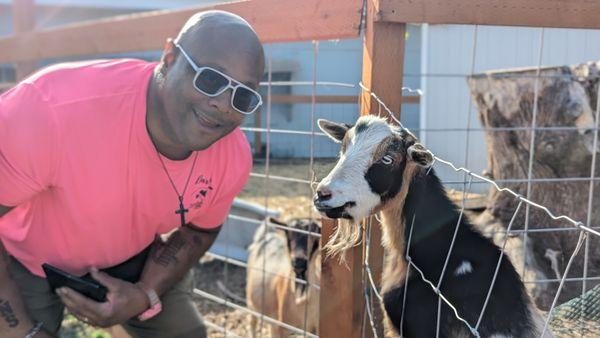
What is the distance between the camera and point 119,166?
2.33 m

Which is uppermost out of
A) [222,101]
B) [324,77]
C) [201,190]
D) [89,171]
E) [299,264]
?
[324,77]

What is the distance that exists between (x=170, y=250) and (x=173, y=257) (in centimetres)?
4

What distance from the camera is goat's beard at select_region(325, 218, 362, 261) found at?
2.28 m

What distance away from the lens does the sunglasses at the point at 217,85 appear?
7.07ft

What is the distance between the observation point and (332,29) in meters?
2.34

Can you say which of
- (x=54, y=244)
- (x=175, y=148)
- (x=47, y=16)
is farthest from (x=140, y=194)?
(x=47, y=16)

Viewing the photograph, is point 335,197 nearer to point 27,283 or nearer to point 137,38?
point 27,283

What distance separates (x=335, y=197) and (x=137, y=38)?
7.20 feet

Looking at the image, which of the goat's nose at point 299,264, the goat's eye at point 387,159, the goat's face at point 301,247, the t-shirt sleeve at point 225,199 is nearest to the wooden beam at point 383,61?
the goat's eye at point 387,159

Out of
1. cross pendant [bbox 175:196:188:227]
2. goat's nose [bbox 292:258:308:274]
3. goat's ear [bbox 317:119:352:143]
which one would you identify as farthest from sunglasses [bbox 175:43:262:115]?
goat's nose [bbox 292:258:308:274]

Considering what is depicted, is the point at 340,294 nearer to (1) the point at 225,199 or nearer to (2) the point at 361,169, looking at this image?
(2) the point at 361,169

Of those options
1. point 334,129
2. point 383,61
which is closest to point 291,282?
point 334,129

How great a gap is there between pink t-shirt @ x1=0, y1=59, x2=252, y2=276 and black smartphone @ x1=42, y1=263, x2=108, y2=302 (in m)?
0.11

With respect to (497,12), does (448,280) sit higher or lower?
lower
